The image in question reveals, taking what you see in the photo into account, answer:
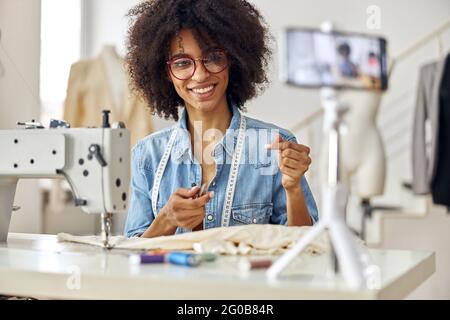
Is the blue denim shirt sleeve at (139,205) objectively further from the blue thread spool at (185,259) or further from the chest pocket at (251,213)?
the blue thread spool at (185,259)

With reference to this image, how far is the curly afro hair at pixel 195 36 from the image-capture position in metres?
1.45

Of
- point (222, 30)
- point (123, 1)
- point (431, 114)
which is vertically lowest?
point (431, 114)

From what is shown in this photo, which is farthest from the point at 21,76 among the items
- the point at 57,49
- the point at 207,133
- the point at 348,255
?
the point at 348,255

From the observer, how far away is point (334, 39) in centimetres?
71

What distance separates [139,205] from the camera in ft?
4.75

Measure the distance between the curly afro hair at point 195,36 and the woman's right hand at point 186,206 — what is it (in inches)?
16.0

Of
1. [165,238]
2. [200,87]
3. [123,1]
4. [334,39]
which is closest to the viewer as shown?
[334,39]

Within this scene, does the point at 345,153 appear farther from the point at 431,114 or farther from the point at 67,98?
the point at 67,98

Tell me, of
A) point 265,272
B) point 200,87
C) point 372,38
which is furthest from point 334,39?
point 200,87

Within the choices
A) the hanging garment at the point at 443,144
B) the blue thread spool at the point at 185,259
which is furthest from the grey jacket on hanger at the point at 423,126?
the blue thread spool at the point at 185,259

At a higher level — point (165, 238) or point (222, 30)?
point (222, 30)

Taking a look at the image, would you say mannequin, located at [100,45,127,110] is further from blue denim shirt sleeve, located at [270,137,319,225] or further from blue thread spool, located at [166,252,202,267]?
blue thread spool, located at [166,252,202,267]
